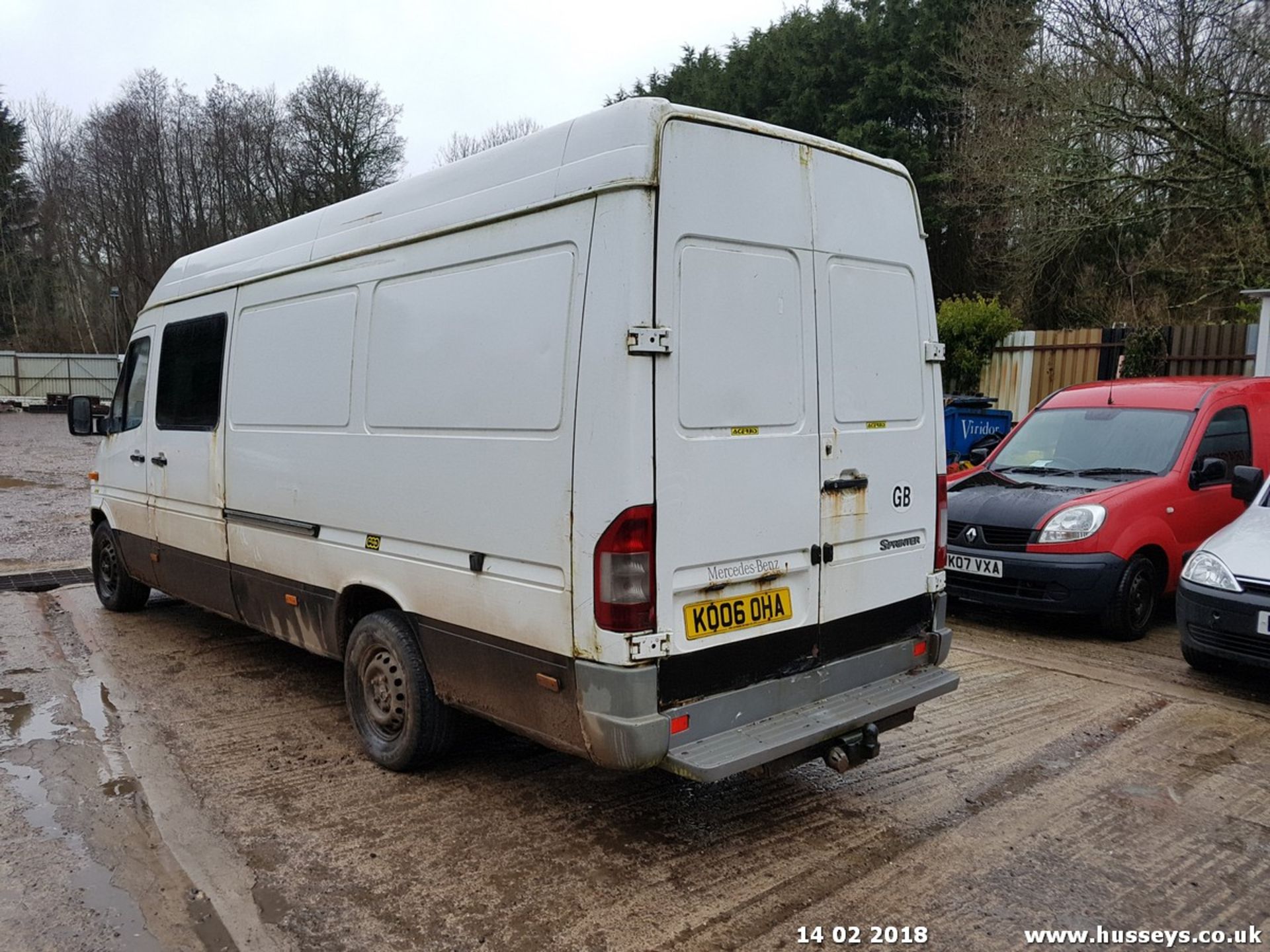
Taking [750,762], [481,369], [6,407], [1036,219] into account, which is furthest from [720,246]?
[6,407]

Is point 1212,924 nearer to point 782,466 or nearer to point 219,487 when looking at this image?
point 782,466

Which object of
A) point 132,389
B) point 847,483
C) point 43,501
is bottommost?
point 43,501

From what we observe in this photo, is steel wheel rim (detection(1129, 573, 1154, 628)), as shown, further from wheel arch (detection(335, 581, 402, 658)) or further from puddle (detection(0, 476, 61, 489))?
puddle (detection(0, 476, 61, 489))

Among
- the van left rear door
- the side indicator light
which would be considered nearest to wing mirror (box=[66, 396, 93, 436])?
the van left rear door

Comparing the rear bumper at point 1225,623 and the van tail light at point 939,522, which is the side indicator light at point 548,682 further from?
the rear bumper at point 1225,623

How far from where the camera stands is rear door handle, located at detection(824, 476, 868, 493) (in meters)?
3.77

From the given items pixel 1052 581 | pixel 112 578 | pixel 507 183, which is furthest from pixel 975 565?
pixel 112 578

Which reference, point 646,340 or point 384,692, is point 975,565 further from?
point 646,340

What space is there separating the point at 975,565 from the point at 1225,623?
1799mm

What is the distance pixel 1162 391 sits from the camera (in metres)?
7.61

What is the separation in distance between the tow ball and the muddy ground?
0.33 m

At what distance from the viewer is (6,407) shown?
37.0 m

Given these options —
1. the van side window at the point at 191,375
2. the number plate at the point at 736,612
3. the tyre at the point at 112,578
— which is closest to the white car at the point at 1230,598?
the number plate at the point at 736,612

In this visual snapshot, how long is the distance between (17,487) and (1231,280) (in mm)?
20187
